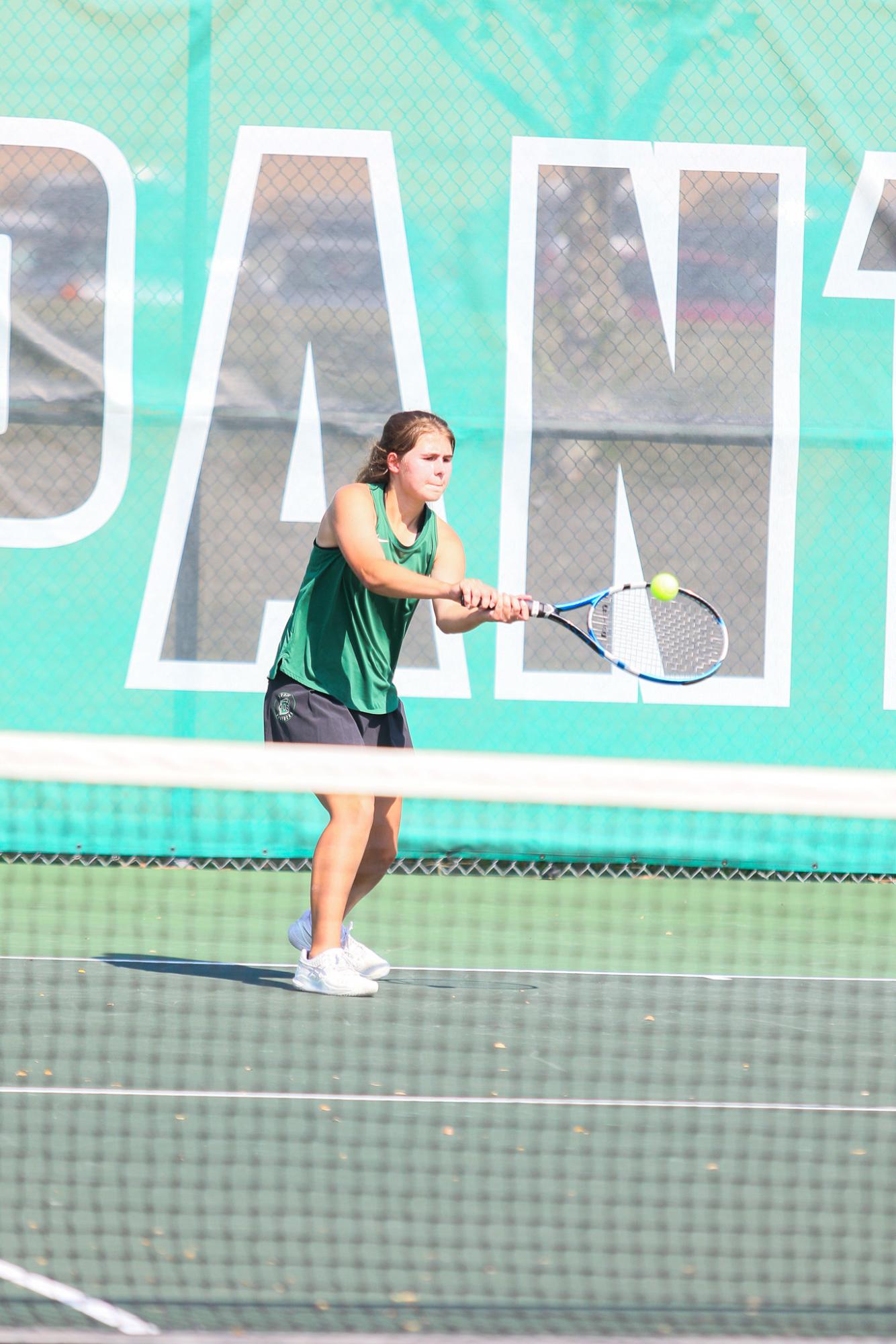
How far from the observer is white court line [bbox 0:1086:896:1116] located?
3.57 meters

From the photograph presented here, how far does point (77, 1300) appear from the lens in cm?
240

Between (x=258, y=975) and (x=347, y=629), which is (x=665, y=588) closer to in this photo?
(x=347, y=629)

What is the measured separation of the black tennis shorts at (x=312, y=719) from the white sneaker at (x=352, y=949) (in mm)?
456

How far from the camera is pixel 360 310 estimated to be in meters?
6.37

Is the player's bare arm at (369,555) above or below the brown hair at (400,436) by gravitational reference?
below

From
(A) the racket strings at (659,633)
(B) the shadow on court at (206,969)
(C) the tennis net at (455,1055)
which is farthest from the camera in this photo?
(A) the racket strings at (659,633)

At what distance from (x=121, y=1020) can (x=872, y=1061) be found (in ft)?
→ 5.70

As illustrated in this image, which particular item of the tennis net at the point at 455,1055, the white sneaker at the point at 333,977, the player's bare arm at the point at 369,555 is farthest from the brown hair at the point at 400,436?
the white sneaker at the point at 333,977

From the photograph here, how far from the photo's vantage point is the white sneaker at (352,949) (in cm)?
458

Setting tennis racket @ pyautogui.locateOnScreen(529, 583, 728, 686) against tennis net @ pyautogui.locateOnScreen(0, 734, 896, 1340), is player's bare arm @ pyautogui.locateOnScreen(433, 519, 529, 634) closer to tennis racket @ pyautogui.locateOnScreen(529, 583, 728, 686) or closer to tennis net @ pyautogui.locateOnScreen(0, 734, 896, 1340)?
tennis racket @ pyautogui.locateOnScreen(529, 583, 728, 686)

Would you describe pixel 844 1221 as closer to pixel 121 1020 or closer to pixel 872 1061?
pixel 872 1061

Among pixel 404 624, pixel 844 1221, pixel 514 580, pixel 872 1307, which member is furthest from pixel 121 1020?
pixel 514 580

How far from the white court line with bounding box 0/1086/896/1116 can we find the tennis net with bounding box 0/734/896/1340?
0.01 meters

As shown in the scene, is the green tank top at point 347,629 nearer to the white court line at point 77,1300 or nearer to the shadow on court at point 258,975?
the shadow on court at point 258,975
